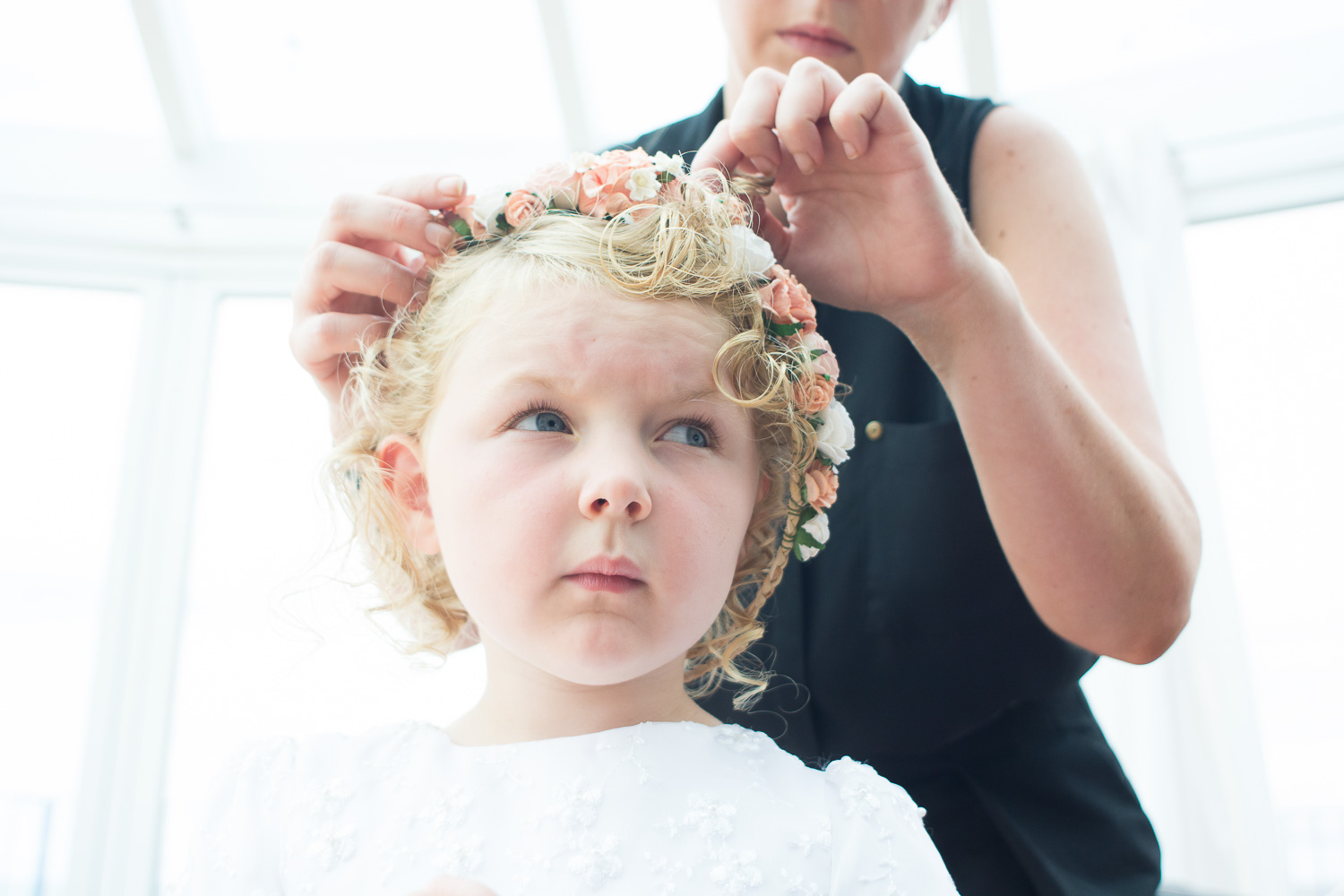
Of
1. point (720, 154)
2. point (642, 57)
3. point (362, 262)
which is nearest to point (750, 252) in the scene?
point (720, 154)

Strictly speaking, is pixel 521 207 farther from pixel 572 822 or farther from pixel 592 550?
pixel 572 822

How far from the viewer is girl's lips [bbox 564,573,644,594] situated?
0.95 metres

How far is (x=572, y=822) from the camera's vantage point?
1000 millimetres

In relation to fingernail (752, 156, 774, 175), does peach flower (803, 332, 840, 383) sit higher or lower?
lower

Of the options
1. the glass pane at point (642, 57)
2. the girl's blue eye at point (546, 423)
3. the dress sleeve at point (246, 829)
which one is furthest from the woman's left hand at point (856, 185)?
the glass pane at point (642, 57)

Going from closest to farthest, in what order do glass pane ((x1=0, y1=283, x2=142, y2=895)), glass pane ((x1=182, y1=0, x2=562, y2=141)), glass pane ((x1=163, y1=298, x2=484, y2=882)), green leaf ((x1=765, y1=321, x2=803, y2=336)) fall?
1. green leaf ((x1=765, y1=321, x2=803, y2=336))
2. glass pane ((x1=163, y1=298, x2=484, y2=882))
3. glass pane ((x1=0, y1=283, x2=142, y2=895))
4. glass pane ((x1=182, y1=0, x2=562, y2=141))

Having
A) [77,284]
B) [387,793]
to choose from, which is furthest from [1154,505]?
[77,284]

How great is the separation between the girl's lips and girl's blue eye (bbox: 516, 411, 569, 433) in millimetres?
162

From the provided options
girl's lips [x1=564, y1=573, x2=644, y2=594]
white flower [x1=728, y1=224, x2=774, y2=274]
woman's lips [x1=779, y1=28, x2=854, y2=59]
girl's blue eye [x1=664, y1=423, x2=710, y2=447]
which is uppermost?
woman's lips [x1=779, y1=28, x2=854, y2=59]

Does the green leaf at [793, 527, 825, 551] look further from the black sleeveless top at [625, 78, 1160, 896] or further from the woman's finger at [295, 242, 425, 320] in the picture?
the woman's finger at [295, 242, 425, 320]

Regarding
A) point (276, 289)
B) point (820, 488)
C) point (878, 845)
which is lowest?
point (878, 845)

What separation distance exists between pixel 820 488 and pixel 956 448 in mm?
322

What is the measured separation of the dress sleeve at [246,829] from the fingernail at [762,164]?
848 millimetres

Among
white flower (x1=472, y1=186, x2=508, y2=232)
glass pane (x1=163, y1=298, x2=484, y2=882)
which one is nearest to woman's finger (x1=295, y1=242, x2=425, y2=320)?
white flower (x1=472, y1=186, x2=508, y2=232)
